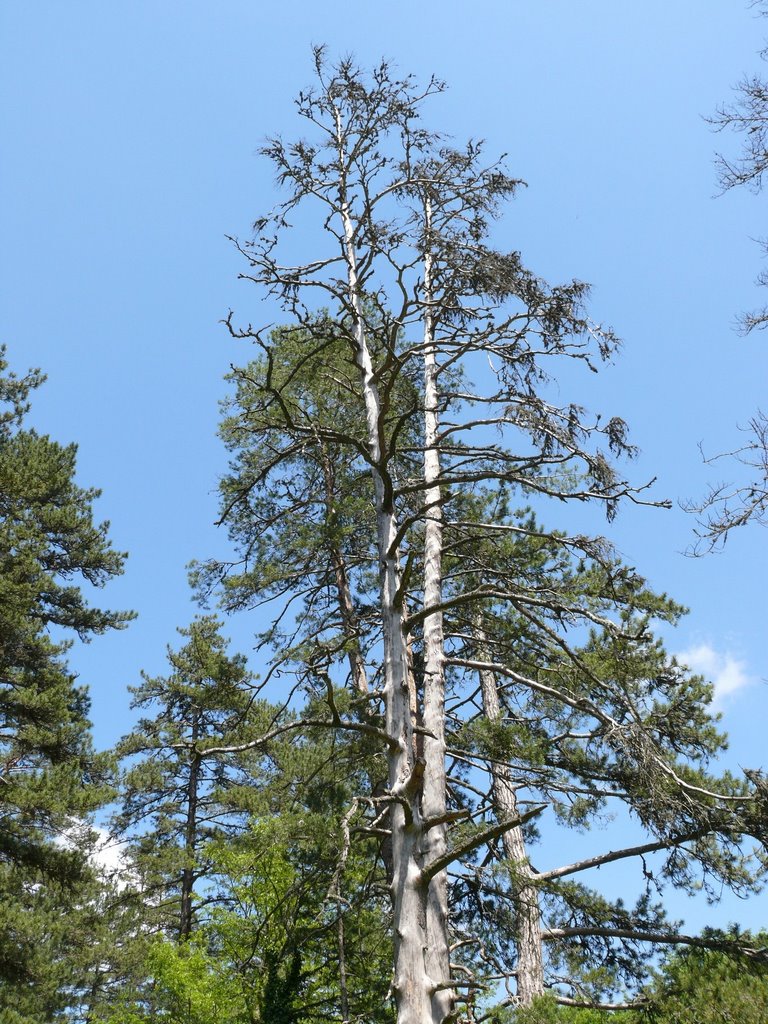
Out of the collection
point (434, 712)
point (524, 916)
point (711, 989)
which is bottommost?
point (711, 989)

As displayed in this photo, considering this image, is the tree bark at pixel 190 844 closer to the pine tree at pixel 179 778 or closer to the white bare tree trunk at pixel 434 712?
the pine tree at pixel 179 778

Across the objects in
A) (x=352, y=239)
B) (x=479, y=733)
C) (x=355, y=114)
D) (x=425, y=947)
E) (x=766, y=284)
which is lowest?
(x=425, y=947)

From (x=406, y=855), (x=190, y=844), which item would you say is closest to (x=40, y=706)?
(x=190, y=844)

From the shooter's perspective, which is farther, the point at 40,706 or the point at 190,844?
the point at 190,844

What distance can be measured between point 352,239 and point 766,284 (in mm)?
Result: 3654

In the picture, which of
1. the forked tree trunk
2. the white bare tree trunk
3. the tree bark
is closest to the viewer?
the forked tree trunk

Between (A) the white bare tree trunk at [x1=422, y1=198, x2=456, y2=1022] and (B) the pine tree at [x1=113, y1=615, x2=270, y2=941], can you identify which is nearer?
(A) the white bare tree trunk at [x1=422, y1=198, x2=456, y2=1022]

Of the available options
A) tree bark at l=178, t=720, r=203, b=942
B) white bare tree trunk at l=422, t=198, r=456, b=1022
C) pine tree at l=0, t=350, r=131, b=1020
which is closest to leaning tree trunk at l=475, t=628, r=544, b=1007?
white bare tree trunk at l=422, t=198, r=456, b=1022

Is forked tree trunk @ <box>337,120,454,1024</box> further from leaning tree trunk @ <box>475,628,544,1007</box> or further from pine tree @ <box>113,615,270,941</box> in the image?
pine tree @ <box>113,615,270,941</box>

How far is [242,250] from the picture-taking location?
694 cm

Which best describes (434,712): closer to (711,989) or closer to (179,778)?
(711,989)

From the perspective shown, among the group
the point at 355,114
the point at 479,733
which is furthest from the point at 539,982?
the point at 355,114

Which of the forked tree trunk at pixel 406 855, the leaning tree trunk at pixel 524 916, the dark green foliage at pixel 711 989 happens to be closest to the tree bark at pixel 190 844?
the leaning tree trunk at pixel 524 916

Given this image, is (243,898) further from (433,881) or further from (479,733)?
(433,881)
